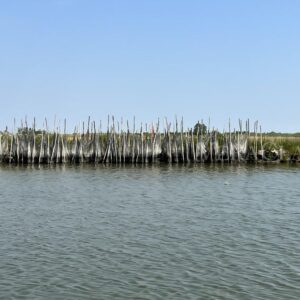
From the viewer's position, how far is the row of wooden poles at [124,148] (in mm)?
41000

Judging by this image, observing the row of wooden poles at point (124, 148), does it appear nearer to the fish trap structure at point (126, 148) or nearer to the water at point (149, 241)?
the fish trap structure at point (126, 148)

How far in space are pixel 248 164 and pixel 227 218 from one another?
75.2 feet

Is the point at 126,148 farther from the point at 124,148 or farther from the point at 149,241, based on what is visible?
the point at 149,241

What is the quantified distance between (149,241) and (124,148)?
26217mm

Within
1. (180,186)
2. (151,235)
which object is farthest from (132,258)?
(180,186)

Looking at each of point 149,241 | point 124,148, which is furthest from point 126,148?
point 149,241

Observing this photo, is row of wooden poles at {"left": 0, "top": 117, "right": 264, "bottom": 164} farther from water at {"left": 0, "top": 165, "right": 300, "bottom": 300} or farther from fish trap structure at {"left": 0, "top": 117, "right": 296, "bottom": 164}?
water at {"left": 0, "top": 165, "right": 300, "bottom": 300}

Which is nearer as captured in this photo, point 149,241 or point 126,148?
point 149,241

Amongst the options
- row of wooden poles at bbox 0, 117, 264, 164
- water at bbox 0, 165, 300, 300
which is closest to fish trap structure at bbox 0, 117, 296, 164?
row of wooden poles at bbox 0, 117, 264, 164

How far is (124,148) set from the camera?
41156mm

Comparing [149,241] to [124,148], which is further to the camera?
[124,148]

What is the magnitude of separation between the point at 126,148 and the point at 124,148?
0.26 metres

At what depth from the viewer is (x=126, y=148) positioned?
136 ft

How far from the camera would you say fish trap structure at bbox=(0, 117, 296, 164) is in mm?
41000
